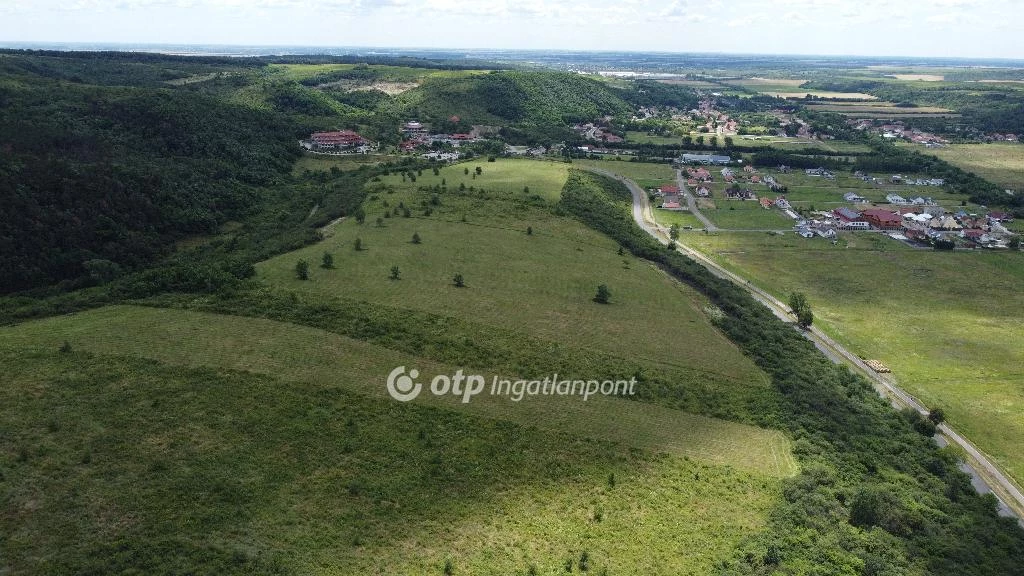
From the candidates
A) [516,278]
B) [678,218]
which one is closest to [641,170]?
[678,218]

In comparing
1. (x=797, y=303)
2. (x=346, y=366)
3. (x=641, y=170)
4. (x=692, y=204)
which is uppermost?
(x=641, y=170)

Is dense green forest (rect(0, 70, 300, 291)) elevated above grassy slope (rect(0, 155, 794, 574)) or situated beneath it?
elevated above

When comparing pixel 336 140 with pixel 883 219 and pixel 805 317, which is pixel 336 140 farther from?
pixel 883 219

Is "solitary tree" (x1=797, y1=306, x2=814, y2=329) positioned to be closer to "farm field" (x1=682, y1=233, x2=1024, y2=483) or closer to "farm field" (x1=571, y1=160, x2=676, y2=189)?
"farm field" (x1=682, y1=233, x2=1024, y2=483)

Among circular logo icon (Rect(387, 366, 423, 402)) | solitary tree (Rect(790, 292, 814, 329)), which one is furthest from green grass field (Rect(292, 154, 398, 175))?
solitary tree (Rect(790, 292, 814, 329))

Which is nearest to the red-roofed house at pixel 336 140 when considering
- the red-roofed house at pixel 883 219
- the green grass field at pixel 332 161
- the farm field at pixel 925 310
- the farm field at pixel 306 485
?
the green grass field at pixel 332 161

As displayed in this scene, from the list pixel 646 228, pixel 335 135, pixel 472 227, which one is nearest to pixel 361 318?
pixel 472 227
